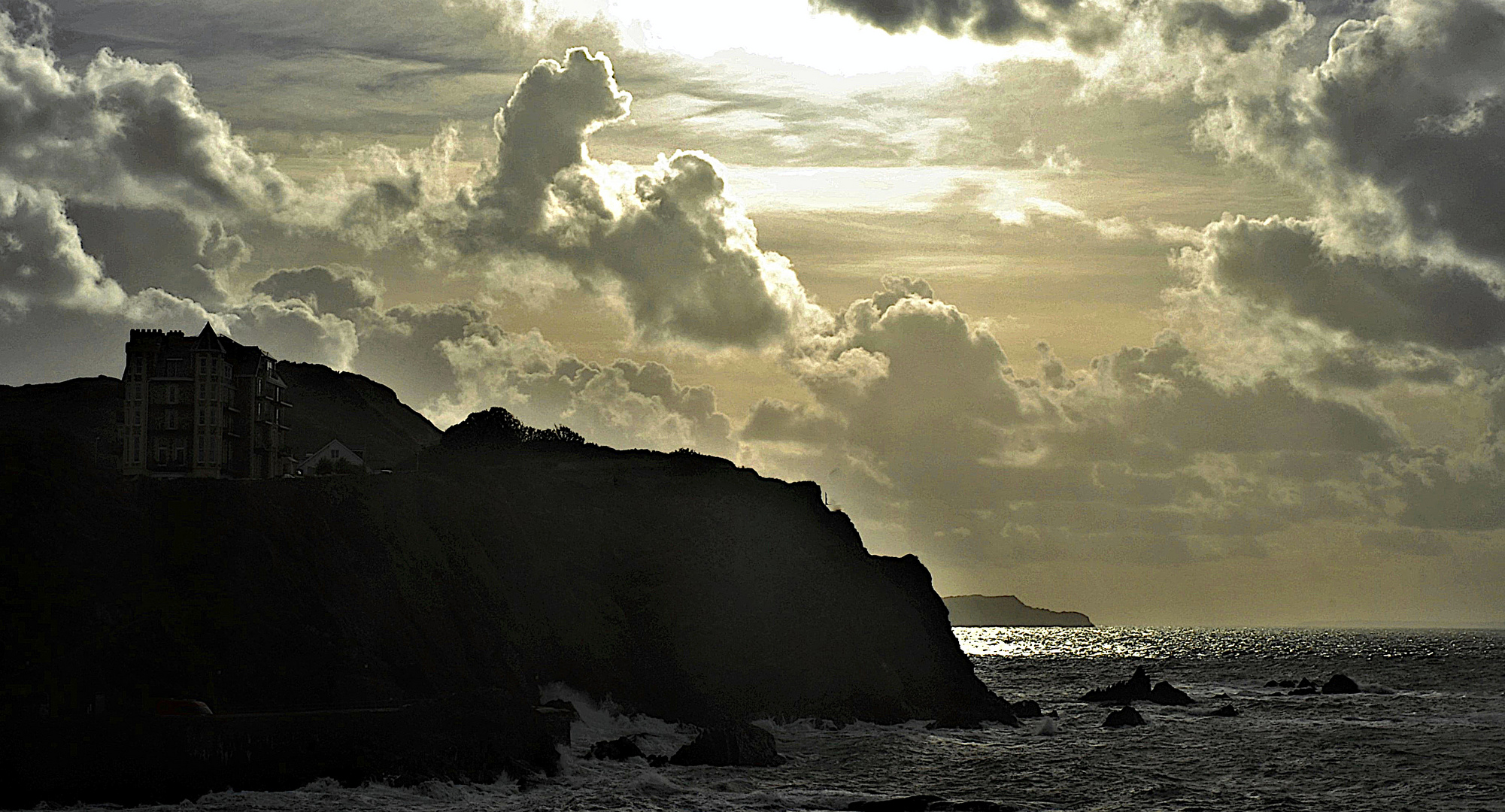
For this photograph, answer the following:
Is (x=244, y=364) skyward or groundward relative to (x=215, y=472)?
skyward

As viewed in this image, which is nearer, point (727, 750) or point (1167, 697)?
point (727, 750)

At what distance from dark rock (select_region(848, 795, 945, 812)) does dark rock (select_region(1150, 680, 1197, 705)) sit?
75144 mm

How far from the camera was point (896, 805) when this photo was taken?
196 feet

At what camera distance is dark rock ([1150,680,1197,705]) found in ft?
424

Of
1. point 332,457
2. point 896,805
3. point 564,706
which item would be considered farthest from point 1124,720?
point 332,457

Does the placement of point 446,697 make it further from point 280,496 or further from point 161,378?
point 161,378

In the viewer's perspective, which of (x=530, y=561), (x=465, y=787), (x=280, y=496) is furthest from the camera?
(x=530, y=561)

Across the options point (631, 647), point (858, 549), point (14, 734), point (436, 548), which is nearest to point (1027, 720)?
point (858, 549)

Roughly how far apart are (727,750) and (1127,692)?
2807 inches

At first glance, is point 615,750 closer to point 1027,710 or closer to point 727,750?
point 727,750

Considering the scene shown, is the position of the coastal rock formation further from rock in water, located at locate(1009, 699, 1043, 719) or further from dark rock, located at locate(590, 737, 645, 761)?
rock in water, located at locate(1009, 699, 1043, 719)

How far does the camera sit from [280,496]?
75375 millimetres

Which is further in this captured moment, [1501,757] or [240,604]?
[1501,757]

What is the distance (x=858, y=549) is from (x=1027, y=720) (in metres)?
19.8
